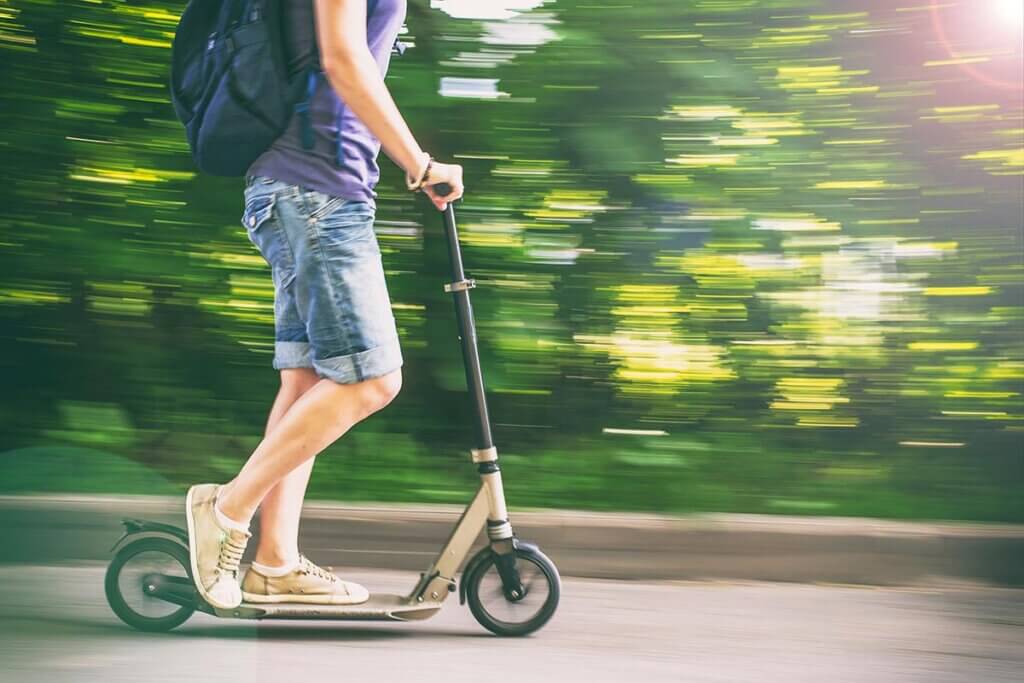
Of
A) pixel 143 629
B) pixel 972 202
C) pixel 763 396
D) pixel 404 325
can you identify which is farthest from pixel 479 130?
pixel 143 629

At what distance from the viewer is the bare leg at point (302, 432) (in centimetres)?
321

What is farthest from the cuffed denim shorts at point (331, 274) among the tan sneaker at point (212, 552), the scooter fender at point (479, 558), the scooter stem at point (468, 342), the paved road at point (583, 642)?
the paved road at point (583, 642)

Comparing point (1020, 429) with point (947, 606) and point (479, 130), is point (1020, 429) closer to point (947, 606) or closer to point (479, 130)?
point (947, 606)

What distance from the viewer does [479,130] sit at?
4809 millimetres

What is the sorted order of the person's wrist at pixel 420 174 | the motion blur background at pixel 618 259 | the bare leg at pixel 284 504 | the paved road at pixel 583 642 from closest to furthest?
the paved road at pixel 583 642 < the person's wrist at pixel 420 174 < the bare leg at pixel 284 504 < the motion blur background at pixel 618 259

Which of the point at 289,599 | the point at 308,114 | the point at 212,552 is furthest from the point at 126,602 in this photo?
the point at 308,114

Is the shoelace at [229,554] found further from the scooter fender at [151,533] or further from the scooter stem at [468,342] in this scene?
the scooter stem at [468,342]

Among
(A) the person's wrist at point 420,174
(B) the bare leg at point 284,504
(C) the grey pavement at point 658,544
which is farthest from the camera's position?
(C) the grey pavement at point 658,544

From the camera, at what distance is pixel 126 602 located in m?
3.36

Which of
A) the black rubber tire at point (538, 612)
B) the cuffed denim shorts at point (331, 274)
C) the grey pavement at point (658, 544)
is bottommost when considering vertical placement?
the grey pavement at point (658, 544)

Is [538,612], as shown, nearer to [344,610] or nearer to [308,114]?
[344,610]

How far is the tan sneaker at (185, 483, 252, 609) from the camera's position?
3.20m

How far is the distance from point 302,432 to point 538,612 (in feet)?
2.78

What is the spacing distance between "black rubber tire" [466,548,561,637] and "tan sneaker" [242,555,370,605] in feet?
1.05
